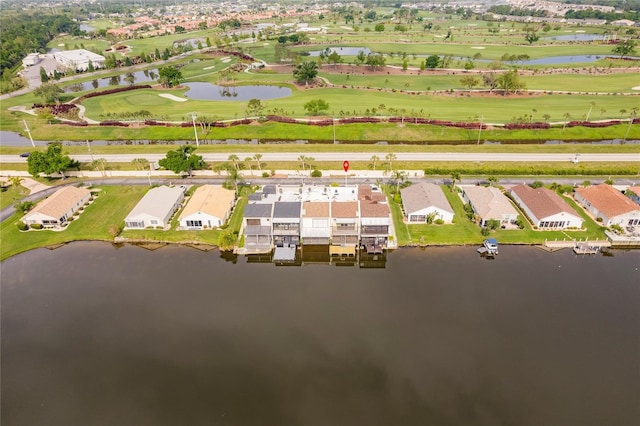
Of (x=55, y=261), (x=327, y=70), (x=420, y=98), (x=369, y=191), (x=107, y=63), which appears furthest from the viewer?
(x=107, y=63)

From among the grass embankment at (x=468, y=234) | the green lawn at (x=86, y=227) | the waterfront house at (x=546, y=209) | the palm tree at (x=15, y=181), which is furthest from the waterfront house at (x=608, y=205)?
the palm tree at (x=15, y=181)

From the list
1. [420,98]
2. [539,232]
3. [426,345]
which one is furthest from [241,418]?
Answer: [420,98]

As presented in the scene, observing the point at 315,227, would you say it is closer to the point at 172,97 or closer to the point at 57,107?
the point at 172,97

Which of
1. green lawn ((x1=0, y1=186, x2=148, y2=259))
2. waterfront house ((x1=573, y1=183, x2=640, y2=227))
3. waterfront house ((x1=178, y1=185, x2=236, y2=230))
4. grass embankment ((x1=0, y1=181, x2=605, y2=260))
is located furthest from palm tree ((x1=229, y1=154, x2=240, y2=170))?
waterfront house ((x1=573, y1=183, x2=640, y2=227))

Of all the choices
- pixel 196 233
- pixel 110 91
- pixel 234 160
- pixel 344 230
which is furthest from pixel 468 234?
pixel 110 91

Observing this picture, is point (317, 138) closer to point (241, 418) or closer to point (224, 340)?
point (224, 340)

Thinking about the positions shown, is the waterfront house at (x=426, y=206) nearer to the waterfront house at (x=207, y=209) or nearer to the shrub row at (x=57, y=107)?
the waterfront house at (x=207, y=209)

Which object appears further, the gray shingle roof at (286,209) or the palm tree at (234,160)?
the palm tree at (234,160)
